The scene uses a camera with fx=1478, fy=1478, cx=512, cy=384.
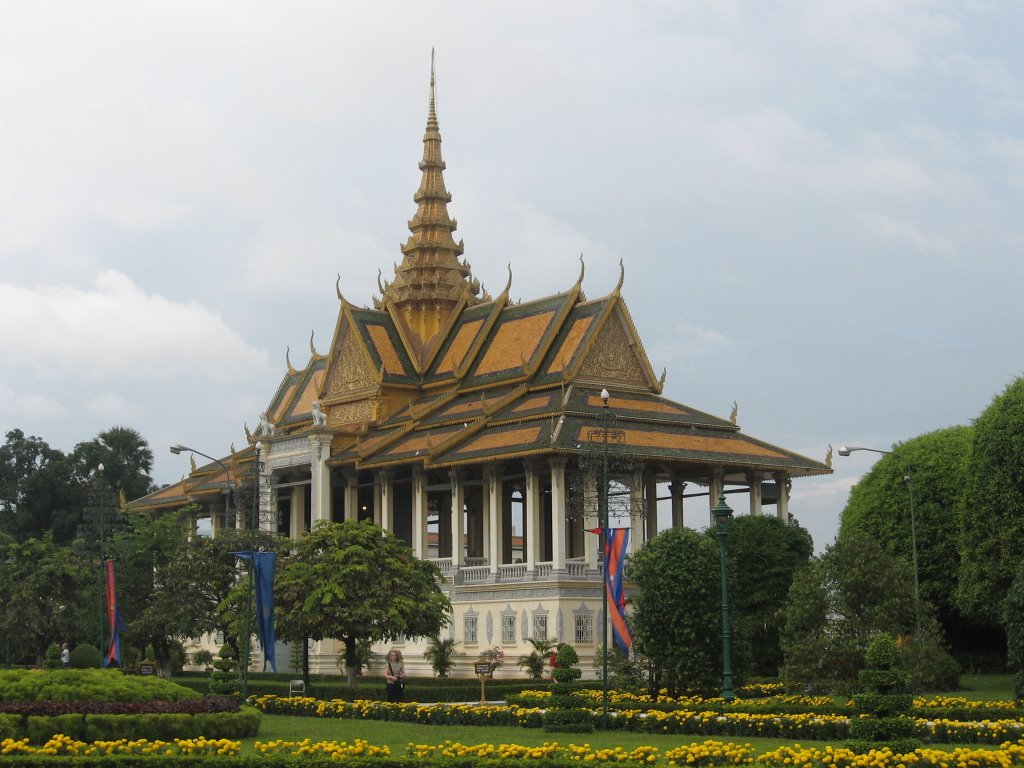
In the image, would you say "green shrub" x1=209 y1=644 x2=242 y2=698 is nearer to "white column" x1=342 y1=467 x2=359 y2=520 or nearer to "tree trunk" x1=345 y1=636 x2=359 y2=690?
"tree trunk" x1=345 y1=636 x2=359 y2=690

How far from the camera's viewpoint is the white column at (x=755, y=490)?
2212 inches

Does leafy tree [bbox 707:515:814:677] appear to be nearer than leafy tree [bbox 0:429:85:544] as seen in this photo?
Yes

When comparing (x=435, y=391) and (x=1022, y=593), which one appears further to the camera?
(x=435, y=391)

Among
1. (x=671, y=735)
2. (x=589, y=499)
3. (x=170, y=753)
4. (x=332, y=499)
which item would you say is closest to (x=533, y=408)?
(x=589, y=499)

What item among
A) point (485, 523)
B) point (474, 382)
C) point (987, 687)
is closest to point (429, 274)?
point (474, 382)

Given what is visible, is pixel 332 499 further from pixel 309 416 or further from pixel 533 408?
pixel 533 408

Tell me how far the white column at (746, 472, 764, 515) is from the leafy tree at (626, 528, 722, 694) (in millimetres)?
21243

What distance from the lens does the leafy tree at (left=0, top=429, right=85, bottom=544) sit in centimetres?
8625

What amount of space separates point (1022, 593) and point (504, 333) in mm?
31261

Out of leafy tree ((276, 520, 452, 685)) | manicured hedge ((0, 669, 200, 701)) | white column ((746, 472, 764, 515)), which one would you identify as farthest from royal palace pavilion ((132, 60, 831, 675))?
manicured hedge ((0, 669, 200, 701))

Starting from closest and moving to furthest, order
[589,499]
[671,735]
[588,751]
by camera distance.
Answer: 1. [588,751]
2. [671,735]
3. [589,499]

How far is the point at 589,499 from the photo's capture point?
4881cm

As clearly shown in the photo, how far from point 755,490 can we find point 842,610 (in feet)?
68.4

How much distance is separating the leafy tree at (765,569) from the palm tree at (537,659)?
6345mm
